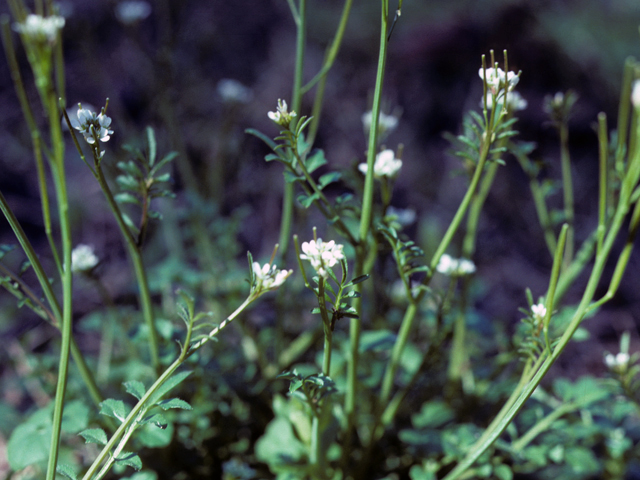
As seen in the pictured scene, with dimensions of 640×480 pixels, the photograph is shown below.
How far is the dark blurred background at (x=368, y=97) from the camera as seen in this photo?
2455mm

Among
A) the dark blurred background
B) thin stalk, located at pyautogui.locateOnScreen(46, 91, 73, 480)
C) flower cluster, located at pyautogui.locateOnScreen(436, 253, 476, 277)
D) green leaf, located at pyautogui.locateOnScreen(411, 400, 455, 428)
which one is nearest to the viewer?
thin stalk, located at pyautogui.locateOnScreen(46, 91, 73, 480)

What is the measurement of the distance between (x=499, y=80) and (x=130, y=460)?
772mm

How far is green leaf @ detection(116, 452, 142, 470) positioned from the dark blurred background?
1552 millimetres

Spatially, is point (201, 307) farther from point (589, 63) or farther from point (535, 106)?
point (589, 63)

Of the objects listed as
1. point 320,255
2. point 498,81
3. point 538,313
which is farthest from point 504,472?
point 498,81

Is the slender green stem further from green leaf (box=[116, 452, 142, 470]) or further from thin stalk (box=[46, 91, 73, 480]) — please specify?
green leaf (box=[116, 452, 142, 470])

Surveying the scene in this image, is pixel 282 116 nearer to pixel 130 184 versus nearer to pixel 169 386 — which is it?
pixel 130 184

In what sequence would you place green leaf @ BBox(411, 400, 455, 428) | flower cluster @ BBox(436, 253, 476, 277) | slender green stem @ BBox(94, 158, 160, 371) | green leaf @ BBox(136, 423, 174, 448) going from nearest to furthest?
slender green stem @ BBox(94, 158, 160, 371) → green leaf @ BBox(136, 423, 174, 448) → flower cluster @ BBox(436, 253, 476, 277) → green leaf @ BBox(411, 400, 455, 428)

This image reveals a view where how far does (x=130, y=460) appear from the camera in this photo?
688 mm

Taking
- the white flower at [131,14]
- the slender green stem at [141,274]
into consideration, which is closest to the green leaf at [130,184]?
the slender green stem at [141,274]

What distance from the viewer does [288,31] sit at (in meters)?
3.50

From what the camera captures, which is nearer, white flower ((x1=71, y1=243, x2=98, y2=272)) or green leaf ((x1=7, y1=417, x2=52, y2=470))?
green leaf ((x1=7, y1=417, x2=52, y2=470))

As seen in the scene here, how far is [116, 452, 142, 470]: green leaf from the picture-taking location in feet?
2.24

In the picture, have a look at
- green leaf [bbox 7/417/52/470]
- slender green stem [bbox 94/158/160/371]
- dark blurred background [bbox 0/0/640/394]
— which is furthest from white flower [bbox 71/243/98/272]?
dark blurred background [bbox 0/0/640/394]
